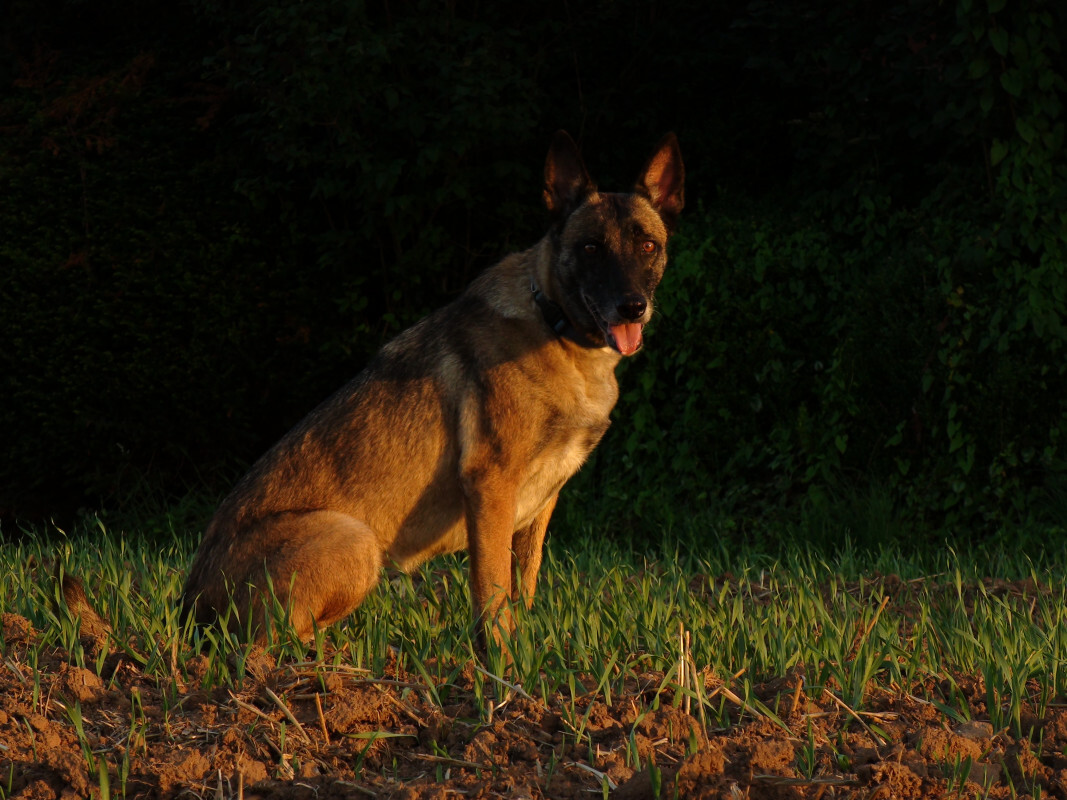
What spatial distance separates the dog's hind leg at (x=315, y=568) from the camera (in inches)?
174

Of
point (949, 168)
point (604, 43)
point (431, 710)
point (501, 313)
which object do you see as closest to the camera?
point (431, 710)

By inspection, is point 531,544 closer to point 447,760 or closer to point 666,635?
point 666,635

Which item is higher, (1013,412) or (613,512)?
(1013,412)

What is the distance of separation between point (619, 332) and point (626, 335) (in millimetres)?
34

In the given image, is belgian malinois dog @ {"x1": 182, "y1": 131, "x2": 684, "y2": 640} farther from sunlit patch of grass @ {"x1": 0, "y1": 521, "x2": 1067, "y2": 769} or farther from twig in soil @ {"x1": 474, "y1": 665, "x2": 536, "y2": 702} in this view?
twig in soil @ {"x1": 474, "y1": 665, "x2": 536, "y2": 702}

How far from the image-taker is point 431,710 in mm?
3621

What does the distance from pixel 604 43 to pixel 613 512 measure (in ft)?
12.2

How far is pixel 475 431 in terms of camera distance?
16.0ft

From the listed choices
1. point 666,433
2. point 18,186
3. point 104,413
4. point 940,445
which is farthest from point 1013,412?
point 18,186

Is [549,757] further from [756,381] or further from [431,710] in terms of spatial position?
[756,381]

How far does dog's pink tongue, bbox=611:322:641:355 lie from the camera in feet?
16.1

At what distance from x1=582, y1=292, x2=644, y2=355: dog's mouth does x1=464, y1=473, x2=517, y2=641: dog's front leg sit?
0.67m

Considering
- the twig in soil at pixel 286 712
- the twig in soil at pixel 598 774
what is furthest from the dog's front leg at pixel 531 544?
the twig in soil at pixel 598 774

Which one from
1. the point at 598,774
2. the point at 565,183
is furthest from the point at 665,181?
the point at 598,774
